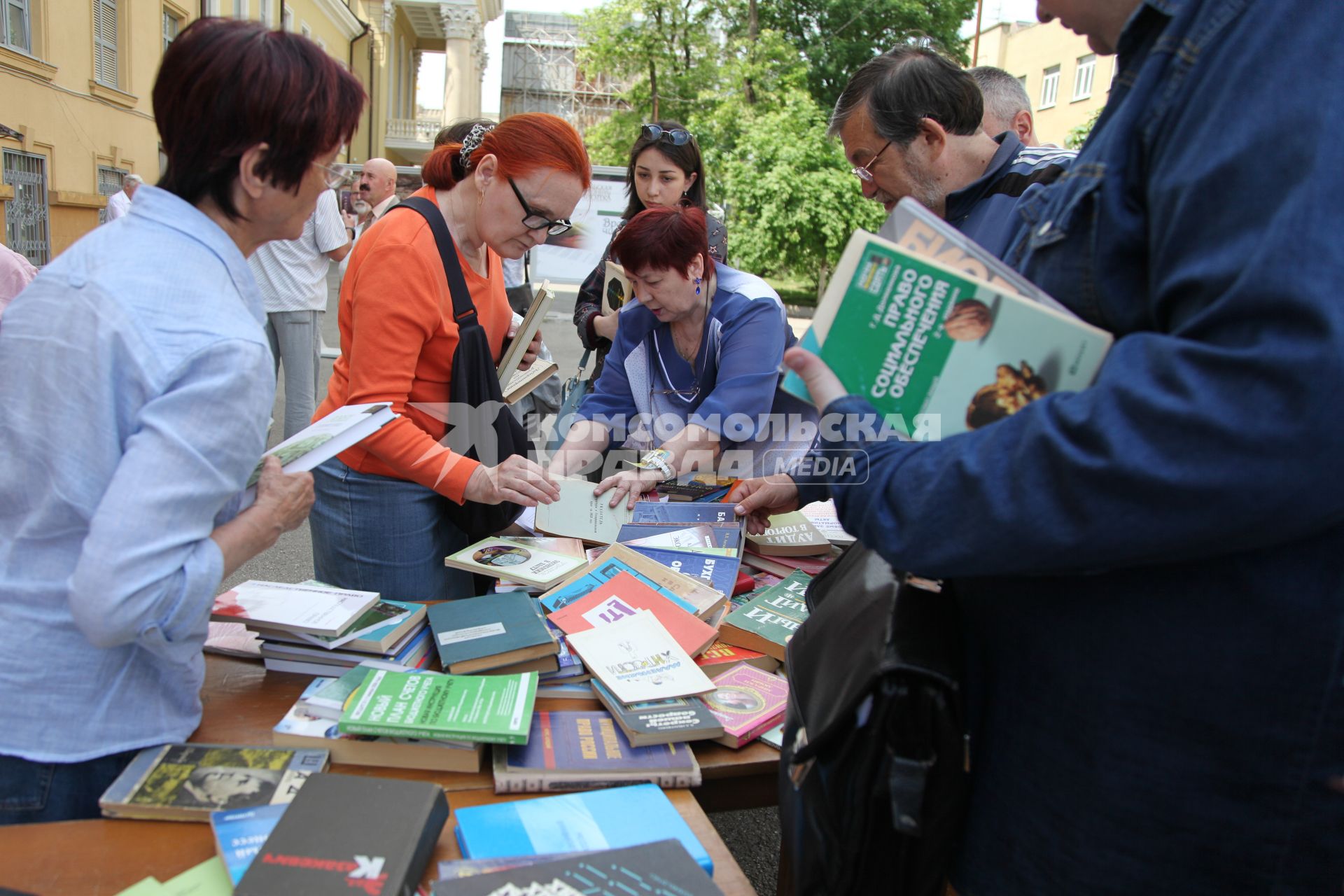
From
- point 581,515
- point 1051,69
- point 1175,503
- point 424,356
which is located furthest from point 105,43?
point 1051,69

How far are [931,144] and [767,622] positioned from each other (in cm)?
129

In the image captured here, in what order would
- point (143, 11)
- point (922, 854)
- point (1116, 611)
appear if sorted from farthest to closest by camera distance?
point (143, 11), point (922, 854), point (1116, 611)

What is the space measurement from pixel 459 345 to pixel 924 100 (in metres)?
1.30

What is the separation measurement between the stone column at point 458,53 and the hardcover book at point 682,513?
25462mm

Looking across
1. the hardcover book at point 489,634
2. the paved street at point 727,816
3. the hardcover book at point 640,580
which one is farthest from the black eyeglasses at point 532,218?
the paved street at point 727,816

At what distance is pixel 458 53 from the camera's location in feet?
83.1

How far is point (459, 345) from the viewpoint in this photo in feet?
6.67

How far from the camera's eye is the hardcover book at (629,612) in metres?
1.71

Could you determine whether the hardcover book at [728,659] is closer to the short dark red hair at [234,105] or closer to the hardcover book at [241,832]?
the hardcover book at [241,832]

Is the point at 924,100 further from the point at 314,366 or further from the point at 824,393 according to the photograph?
the point at 314,366

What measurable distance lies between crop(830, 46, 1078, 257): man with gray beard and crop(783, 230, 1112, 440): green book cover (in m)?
1.25

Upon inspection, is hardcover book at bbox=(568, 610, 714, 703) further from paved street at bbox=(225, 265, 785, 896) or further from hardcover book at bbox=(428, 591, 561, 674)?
paved street at bbox=(225, 265, 785, 896)

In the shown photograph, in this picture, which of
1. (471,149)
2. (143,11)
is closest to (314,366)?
(471,149)

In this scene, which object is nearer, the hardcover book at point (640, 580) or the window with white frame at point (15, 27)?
the hardcover book at point (640, 580)
